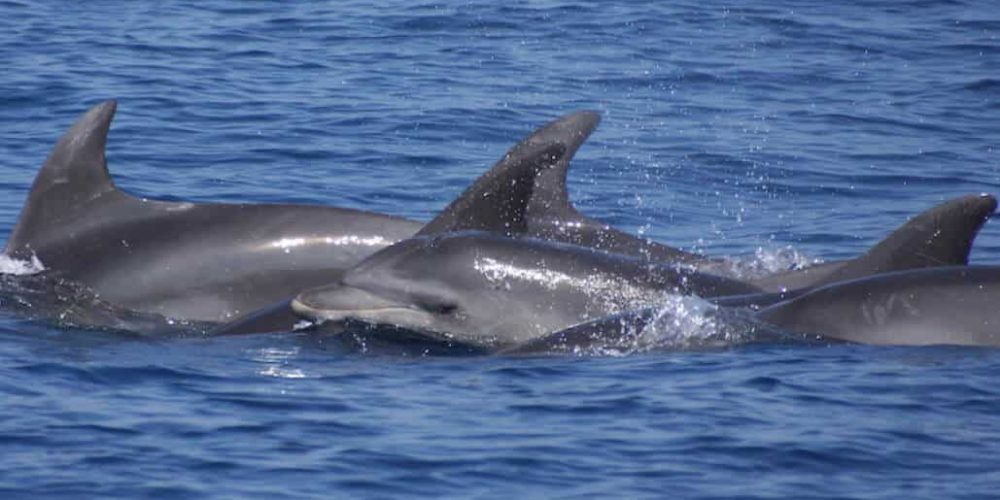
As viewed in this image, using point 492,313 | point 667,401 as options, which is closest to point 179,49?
point 492,313

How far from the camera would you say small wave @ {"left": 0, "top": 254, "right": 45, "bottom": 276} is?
558 inches

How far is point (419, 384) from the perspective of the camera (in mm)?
11438

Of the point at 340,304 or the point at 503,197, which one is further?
the point at 503,197

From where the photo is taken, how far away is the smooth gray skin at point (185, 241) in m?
13.9

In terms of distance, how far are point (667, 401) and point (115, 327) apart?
425 cm

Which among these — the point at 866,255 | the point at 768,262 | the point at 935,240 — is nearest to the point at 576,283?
the point at 866,255

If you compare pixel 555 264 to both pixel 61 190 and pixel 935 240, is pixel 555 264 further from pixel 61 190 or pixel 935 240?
pixel 61 190

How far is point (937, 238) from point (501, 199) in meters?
2.78

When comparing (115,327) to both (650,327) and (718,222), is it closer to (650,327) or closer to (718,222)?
(650,327)

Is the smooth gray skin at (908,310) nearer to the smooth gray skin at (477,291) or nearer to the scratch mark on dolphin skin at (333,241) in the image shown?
the smooth gray skin at (477,291)

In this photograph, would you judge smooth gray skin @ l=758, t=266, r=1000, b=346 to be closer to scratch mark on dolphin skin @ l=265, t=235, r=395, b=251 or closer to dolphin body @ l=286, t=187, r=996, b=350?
dolphin body @ l=286, t=187, r=996, b=350

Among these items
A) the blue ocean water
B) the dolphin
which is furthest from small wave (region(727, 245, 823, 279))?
the dolphin

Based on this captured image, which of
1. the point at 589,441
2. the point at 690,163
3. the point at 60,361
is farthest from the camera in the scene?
the point at 690,163

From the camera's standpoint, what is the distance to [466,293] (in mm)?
12625
